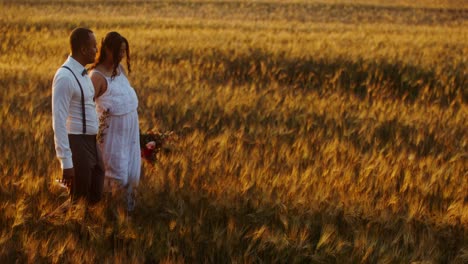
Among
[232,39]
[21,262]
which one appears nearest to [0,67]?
[232,39]

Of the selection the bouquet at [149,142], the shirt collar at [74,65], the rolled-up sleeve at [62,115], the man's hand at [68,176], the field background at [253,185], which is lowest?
the field background at [253,185]

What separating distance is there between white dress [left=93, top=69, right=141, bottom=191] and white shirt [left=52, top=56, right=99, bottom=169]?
245 mm

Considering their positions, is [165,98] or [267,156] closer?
[267,156]

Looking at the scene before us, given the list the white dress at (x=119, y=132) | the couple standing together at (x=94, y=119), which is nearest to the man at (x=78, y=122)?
the couple standing together at (x=94, y=119)

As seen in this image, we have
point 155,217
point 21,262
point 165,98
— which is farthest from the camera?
point 165,98

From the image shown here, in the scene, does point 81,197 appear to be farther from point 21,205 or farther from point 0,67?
point 0,67

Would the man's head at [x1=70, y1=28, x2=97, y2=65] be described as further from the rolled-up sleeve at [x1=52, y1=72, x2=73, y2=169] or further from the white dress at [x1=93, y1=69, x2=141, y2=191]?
the white dress at [x1=93, y1=69, x2=141, y2=191]

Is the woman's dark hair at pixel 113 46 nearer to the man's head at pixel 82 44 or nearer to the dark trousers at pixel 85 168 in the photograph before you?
the man's head at pixel 82 44

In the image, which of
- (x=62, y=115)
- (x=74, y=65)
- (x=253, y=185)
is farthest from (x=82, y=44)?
(x=253, y=185)

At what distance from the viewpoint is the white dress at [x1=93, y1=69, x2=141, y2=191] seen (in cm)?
361

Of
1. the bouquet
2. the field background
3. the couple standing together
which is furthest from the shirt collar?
the bouquet

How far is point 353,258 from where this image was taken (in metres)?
2.92

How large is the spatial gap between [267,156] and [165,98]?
222 cm

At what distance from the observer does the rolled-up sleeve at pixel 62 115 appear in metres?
3.12
